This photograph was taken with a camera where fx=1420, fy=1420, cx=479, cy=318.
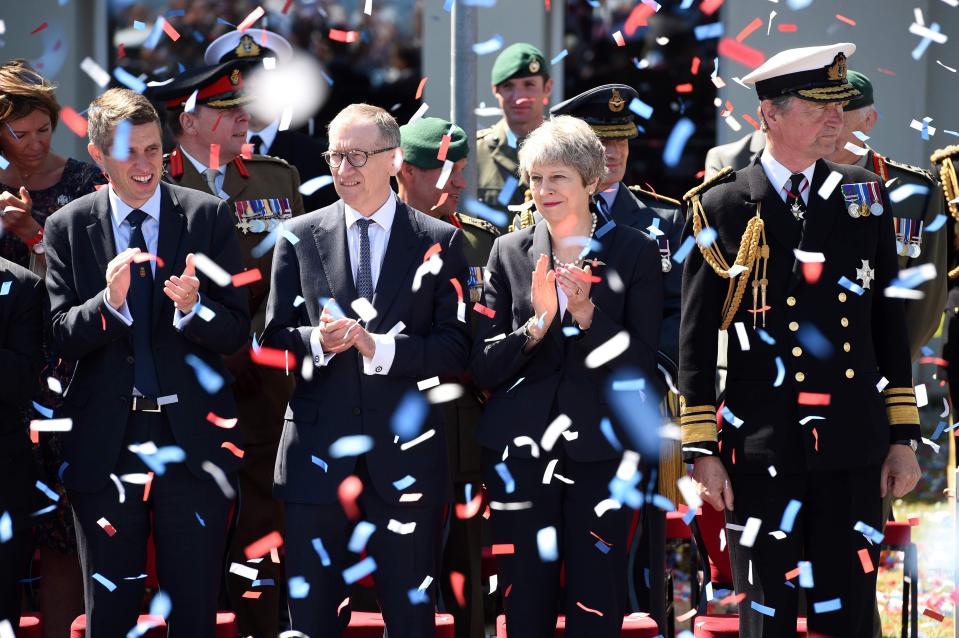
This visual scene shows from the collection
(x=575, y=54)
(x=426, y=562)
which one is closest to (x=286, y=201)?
(x=426, y=562)

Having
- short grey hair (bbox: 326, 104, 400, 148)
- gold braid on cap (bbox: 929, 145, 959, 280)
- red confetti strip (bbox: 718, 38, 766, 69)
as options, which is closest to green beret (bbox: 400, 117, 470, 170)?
short grey hair (bbox: 326, 104, 400, 148)

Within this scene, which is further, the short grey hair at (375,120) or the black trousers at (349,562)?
the short grey hair at (375,120)

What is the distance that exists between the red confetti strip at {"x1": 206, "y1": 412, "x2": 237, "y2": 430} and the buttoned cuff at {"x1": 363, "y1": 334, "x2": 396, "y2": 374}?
1.73ft

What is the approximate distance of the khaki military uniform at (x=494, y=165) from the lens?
6238 mm

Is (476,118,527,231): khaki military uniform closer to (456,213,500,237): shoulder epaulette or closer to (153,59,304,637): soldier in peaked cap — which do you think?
(456,213,500,237): shoulder epaulette

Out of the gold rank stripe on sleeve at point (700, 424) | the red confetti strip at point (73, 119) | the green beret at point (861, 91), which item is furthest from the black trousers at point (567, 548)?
the red confetti strip at point (73, 119)

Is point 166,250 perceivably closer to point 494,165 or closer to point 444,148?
point 444,148

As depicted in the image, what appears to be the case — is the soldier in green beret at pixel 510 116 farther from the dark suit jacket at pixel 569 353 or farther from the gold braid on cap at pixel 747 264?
the gold braid on cap at pixel 747 264

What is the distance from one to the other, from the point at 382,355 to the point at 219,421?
0.60 metres

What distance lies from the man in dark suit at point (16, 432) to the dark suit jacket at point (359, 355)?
809 millimetres

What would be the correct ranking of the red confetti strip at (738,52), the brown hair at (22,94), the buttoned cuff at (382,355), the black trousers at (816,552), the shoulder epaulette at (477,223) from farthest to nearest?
the red confetti strip at (738,52) → the shoulder epaulette at (477,223) → the brown hair at (22,94) → the buttoned cuff at (382,355) → the black trousers at (816,552)

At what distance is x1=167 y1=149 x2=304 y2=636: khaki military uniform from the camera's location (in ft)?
17.0

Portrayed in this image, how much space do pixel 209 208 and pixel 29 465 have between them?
1038 millimetres

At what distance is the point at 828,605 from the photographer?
13.4ft
